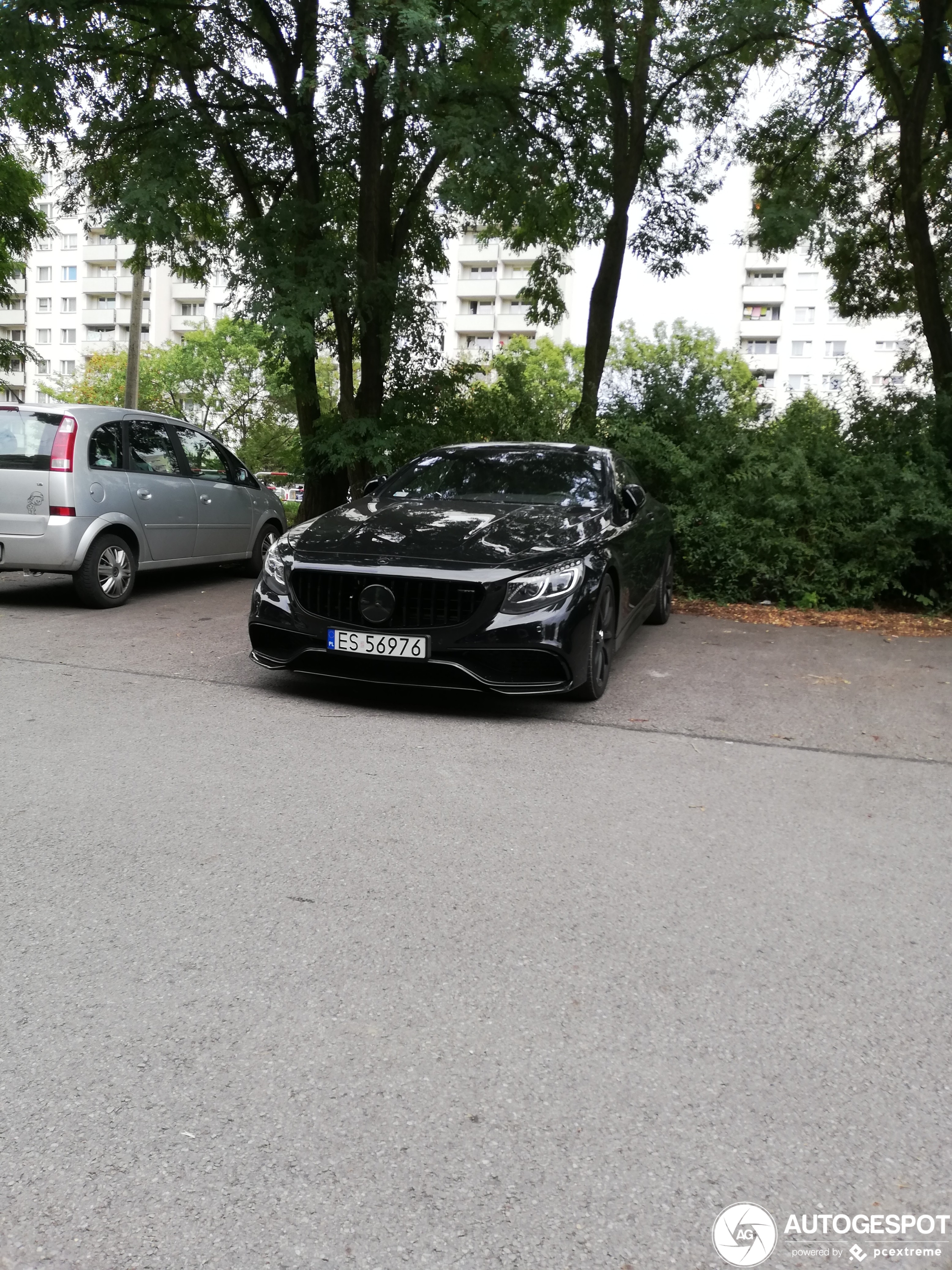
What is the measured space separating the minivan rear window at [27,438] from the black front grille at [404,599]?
4054mm

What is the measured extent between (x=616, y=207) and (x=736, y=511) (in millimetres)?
5775

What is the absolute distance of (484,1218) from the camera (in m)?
2.04

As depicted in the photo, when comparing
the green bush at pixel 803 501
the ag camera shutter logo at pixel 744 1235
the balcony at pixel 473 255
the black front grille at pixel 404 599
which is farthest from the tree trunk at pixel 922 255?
the balcony at pixel 473 255

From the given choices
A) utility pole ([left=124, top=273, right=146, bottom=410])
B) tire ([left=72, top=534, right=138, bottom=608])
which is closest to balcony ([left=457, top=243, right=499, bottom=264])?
utility pole ([left=124, top=273, right=146, bottom=410])

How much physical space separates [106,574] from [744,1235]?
8667 mm

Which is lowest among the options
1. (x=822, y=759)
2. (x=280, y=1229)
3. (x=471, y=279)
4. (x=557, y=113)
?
(x=280, y=1229)

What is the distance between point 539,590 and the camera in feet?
19.9

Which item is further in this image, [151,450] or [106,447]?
[151,450]

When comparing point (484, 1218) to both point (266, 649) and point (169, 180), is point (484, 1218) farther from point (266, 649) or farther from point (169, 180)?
point (169, 180)

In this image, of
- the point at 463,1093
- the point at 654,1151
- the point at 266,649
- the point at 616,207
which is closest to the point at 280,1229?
the point at 463,1093

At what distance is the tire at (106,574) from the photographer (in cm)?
942

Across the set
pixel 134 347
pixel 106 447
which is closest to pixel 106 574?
pixel 106 447

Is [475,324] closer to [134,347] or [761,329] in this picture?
[761,329]

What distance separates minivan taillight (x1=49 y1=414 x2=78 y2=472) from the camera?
913cm
